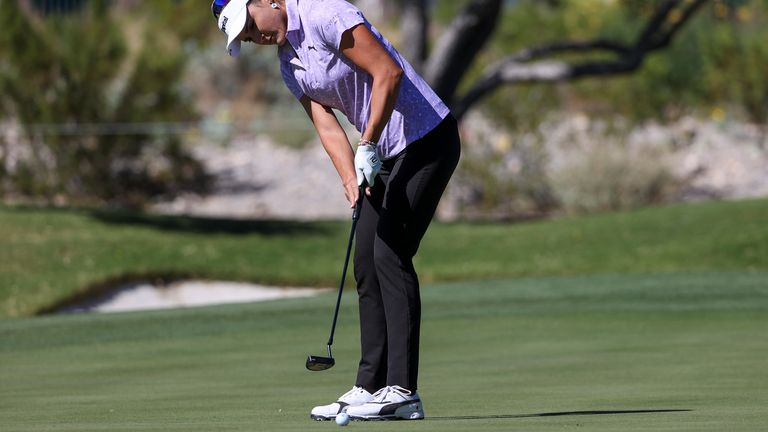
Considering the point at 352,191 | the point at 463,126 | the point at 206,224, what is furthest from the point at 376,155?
the point at 463,126

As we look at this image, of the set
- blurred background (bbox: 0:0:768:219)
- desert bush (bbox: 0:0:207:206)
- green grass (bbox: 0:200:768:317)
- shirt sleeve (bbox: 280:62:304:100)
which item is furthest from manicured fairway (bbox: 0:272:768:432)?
desert bush (bbox: 0:0:207:206)

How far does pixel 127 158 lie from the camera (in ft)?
81.0

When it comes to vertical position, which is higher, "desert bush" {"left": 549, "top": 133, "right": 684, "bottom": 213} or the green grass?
"desert bush" {"left": 549, "top": 133, "right": 684, "bottom": 213}

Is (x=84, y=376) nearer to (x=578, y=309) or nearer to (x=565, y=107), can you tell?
(x=578, y=309)

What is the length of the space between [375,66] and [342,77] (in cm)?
22

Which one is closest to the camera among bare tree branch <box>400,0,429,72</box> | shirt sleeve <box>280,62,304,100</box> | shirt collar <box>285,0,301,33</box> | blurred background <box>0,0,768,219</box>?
shirt collar <box>285,0,301,33</box>

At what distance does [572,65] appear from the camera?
23.0 metres

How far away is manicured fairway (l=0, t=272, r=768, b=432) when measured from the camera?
5.62 m

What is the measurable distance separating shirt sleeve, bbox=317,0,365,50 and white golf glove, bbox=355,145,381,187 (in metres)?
0.38

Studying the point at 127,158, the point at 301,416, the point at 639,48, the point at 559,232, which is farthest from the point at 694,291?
the point at 127,158

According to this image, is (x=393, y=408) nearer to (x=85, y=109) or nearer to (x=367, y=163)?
(x=367, y=163)

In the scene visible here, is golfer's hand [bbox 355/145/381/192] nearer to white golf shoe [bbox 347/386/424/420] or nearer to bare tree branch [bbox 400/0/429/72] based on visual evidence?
white golf shoe [bbox 347/386/424/420]

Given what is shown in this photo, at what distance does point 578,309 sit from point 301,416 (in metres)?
6.62

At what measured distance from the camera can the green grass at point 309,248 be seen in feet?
54.4
